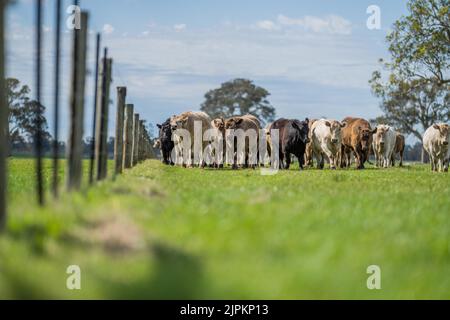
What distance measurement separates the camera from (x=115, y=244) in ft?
19.6

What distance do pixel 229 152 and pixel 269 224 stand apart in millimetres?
25022

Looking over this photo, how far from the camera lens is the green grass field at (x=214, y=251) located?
5098mm

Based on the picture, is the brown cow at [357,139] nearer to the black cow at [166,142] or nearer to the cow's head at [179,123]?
the cow's head at [179,123]

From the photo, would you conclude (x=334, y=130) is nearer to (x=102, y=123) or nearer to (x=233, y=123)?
(x=233, y=123)

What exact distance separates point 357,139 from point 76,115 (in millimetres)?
26799

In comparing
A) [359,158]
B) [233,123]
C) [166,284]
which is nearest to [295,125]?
[233,123]

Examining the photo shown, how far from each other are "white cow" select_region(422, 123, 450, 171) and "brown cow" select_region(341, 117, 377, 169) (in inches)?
144

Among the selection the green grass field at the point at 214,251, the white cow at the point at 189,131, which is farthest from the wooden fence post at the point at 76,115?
the white cow at the point at 189,131

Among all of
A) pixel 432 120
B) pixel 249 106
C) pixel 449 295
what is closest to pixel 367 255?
pixel 449 295

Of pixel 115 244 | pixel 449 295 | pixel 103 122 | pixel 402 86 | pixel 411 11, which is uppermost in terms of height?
pixel 411 11

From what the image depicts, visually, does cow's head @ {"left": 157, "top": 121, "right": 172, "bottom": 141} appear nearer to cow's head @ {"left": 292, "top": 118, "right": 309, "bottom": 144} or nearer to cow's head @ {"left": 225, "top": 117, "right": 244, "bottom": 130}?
cow's head @ {"left": 225, "top": 117, "right": 244, "bottom": 130}

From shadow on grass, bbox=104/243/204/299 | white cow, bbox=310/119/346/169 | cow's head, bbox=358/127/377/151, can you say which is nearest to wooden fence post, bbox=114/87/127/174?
shadow on grass, bbox=104/243/204/299

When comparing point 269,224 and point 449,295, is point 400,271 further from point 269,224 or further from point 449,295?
point 269,224

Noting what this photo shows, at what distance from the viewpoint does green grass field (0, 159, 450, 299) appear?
510cm
